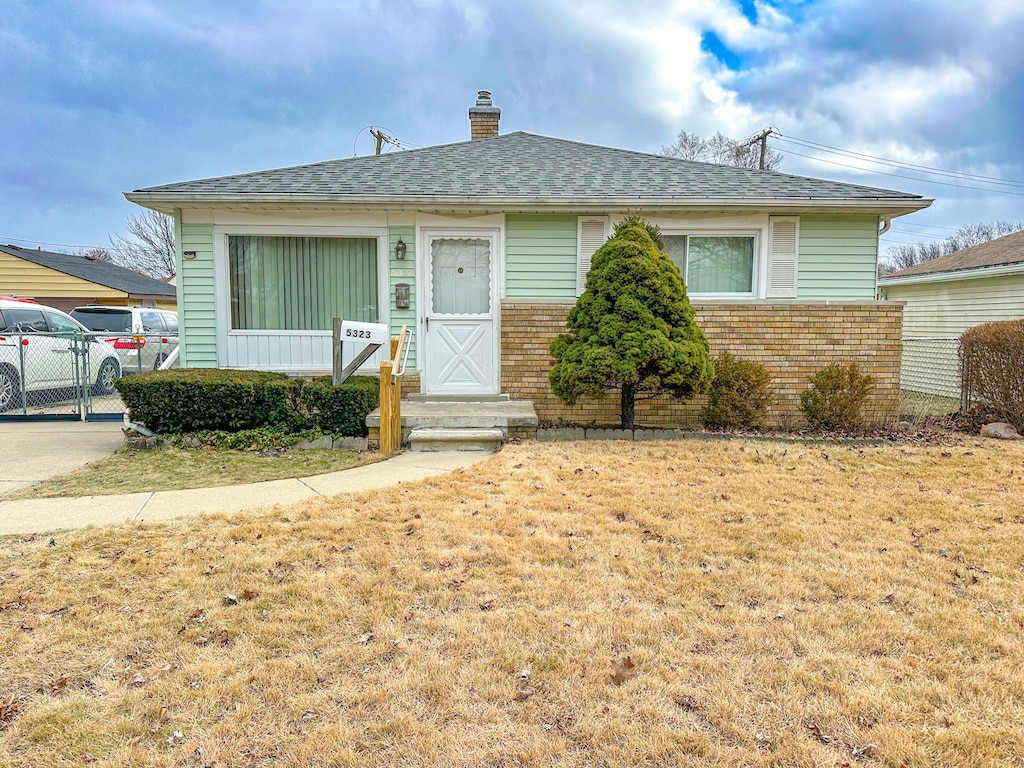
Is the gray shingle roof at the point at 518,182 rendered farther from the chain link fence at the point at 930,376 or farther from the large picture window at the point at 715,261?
the chain link fence at the point at 930,376

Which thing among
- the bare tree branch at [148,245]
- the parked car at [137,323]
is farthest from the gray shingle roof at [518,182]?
the bare tree branch at [148,245]

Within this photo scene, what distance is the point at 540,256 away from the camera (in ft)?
28.3

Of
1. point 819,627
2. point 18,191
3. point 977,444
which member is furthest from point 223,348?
point 18,191

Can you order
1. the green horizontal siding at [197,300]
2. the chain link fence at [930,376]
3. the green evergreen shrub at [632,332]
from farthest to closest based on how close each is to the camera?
1. the chain link fence at [930,376]
2. the green horizontal siding at [197,300]
3. the green evergreen shrub at [632,332]

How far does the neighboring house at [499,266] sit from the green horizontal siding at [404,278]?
0.02 meters

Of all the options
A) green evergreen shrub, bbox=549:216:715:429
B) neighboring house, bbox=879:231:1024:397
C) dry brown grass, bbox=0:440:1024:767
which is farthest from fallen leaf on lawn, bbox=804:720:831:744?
neighboring house, bbox=879:231:1024:397

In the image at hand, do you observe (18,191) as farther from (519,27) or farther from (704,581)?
(704,581)

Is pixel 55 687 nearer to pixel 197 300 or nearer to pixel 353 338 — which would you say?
pixel 353 338

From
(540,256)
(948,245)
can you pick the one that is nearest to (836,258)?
(540,256)

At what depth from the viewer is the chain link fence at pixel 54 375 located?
9.49 m

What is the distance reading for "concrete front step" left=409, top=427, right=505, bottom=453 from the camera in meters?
6.92

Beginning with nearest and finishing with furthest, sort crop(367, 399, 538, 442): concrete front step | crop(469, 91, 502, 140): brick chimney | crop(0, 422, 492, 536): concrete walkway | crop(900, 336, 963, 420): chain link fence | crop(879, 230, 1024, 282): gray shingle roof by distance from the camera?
1. crop(0, 422, 492, 536): concrete walkway
2. crop(367, 399, 538, 442): concrete front step
3. crop(900, 336, 963, 420): chain link fence
4. crop(879, 230, 1024, 282): gray shingle roof
5. crop(469, 91, 502, 140): brick chimney

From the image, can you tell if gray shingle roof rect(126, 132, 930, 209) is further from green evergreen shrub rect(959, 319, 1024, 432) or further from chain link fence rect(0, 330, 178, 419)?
chain link fence rect(0, 330, 178, 419)

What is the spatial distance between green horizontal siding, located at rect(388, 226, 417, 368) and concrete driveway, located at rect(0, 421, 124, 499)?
372cm
